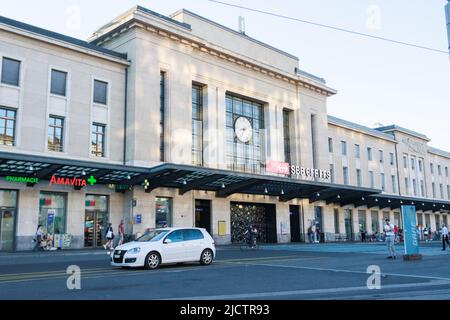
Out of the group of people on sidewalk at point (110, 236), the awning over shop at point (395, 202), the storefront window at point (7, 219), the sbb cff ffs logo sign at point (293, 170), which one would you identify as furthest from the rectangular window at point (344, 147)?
the storefront window at point (7, 219)

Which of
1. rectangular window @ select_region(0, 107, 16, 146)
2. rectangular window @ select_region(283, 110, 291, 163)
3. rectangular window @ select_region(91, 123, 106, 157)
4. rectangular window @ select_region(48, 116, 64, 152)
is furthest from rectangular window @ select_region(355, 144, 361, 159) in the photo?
rectangular window @ select_region(0, 107, 16, 146)

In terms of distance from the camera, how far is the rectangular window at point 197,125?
3881 cm

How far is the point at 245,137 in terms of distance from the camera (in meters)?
43.3

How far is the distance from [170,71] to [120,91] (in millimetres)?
4540

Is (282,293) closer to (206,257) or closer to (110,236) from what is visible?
(206,257)

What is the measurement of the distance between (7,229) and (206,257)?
1538 cm

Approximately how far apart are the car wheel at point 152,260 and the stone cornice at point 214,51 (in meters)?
22.9

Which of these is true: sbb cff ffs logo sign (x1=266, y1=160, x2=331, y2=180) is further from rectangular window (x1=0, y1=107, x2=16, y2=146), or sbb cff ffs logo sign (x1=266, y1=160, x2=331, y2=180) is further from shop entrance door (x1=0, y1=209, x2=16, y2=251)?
shop entrance door (x1=0, y1=209, x2=16, y2=251)

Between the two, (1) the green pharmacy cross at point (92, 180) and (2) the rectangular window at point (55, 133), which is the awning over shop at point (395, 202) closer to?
(1) the green pharmacy cross at point (92, 180)

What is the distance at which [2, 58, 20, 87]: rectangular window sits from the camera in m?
29.0

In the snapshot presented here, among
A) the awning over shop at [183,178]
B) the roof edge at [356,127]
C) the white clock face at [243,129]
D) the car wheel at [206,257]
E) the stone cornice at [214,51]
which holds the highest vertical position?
the stone cornice at [214,51]

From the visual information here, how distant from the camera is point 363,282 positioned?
1329 cm
